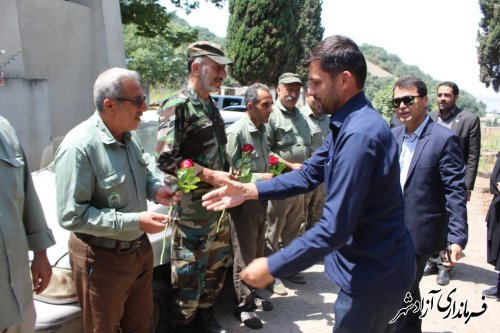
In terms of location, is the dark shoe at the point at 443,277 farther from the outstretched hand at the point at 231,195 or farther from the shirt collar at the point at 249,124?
the outstretched hand at the point at 231,195

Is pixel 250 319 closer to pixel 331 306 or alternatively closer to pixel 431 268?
pixel 331 306

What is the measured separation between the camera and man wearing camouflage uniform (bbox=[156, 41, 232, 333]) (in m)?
3.12

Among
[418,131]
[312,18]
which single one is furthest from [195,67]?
[312,18]

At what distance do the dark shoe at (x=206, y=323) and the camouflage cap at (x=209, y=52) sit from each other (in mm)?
2061

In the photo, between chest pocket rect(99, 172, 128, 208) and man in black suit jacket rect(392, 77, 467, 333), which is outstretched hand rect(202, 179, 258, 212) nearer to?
chest pocket rect(99, 172, 128, 208)

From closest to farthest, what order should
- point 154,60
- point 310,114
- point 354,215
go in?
1. point 354,215
2. point 310,114
3. point 154,60

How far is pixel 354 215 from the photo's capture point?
186cm

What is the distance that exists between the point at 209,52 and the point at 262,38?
64.8ft

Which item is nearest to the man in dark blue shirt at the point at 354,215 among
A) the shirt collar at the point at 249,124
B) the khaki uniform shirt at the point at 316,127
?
the shirt collar at the point at 249,124

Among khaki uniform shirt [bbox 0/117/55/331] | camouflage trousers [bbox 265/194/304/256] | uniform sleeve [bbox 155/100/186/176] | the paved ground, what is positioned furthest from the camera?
camouflage trousers [bbox 265/194/304/256]

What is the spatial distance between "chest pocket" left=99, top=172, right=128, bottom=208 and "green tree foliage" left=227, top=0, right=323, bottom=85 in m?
20.7

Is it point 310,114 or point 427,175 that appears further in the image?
point 310,114

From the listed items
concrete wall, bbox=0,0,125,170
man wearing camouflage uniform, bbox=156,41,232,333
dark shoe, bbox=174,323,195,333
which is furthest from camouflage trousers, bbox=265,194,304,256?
concrete wall, bbox=0,0,125,170

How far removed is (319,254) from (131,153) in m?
1.41
